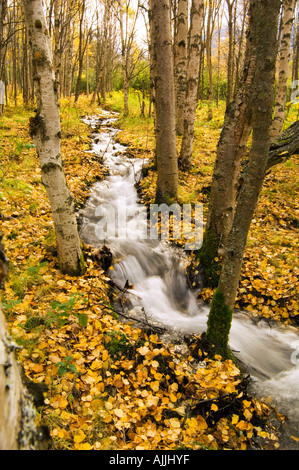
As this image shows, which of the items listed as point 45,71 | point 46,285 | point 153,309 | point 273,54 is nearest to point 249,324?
point 153,309

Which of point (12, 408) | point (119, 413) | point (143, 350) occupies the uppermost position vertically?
point (12, 408)

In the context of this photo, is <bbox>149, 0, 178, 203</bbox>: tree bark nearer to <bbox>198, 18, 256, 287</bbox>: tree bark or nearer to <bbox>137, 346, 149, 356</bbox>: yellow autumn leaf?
<bbox>198, 18, 256, 287</bbox>: tree bark

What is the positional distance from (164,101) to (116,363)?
17.2 ft

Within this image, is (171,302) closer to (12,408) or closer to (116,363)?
(116,363)

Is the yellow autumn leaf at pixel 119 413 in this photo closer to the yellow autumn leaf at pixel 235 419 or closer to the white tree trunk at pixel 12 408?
the yellow autumn leaf at pixel 235 419

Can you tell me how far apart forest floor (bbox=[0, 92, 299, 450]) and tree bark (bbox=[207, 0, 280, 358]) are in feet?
1.79

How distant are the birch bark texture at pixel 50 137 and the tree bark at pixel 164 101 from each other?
10.2ft

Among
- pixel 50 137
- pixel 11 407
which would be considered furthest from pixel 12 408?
pixel 50 137

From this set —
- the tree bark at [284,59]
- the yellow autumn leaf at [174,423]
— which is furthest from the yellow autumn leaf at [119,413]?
the tree bark at [284,59]

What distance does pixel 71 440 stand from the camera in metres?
2.28

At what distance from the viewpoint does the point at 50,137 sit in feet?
11.8

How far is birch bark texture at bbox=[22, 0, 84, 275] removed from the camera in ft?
Result: 10.8

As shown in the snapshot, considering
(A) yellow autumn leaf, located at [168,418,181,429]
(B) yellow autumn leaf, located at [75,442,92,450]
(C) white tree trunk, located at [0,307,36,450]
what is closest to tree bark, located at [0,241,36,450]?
(C) white tree trunk, located at [0,307,36,450]

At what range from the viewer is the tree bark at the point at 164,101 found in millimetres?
5641
